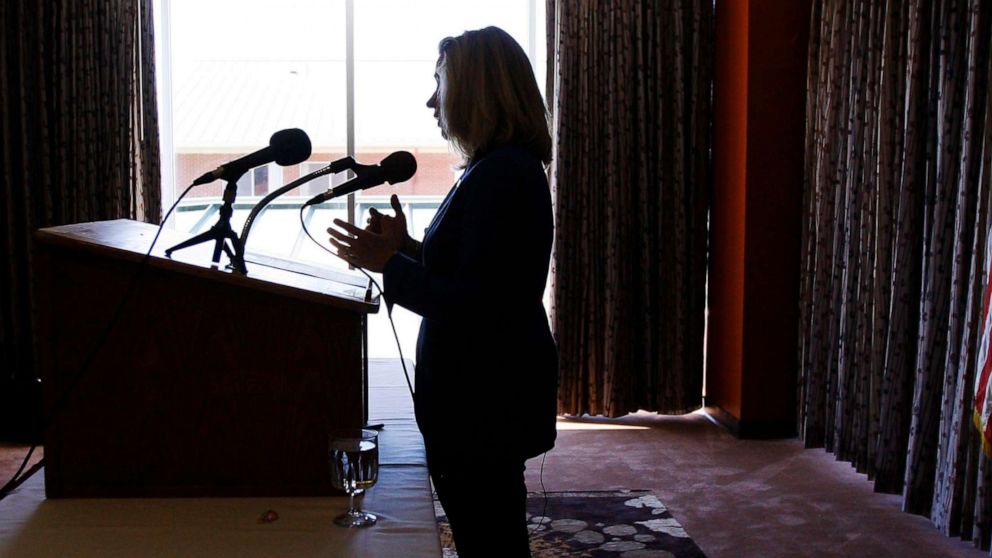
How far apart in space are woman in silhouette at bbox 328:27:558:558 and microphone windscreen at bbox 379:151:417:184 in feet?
0.33

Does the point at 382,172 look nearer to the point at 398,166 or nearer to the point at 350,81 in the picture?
the point at 398,166

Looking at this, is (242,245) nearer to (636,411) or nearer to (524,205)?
(524,205)

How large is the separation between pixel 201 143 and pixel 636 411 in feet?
8.30

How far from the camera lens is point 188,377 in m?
1.54

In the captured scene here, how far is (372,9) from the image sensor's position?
4.68 meters

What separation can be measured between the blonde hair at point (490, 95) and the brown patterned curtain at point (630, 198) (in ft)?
9.32

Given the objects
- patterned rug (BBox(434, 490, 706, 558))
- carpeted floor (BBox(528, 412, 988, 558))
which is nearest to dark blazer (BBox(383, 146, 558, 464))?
patterned rug (BBox(434, 490, 706, 558))

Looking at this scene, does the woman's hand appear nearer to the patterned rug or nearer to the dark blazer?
the dark blazer

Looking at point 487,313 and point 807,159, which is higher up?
point 807,159

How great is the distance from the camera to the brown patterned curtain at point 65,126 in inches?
→ 167

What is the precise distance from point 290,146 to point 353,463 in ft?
1.78

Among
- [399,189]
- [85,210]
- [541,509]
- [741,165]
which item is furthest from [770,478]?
[399,189]

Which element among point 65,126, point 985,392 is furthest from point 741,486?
point 65,126

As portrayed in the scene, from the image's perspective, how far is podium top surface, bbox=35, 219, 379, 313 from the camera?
59.1 inches
